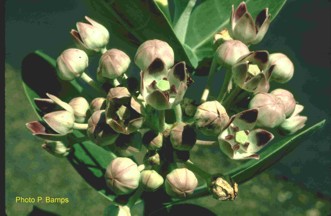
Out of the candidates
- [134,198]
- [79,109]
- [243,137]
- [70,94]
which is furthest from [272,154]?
[70,94]

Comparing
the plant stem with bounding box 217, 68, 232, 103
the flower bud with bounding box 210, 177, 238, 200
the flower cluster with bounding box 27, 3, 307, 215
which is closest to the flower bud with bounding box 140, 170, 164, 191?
the flower cluster with bounding box 27, 3, 307, 215

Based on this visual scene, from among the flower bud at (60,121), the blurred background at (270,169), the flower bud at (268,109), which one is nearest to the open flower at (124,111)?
the flower bud at (60,121)

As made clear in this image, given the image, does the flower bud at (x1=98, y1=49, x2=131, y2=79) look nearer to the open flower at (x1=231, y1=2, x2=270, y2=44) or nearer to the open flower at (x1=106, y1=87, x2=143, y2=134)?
the open flower at (x1=106, y1=87, x2=143, y2=134)

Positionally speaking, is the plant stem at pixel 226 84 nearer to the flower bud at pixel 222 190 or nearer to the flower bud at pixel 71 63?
the flower bud at pixel 222 190

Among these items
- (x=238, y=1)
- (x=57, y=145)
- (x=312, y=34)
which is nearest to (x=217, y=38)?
(x=238, y=1)

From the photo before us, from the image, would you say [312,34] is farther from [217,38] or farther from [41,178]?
[41,178]

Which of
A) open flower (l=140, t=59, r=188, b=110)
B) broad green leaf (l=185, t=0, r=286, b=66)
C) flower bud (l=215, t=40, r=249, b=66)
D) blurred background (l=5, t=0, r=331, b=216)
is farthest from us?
blurred background (l=5, t=0, r=331, b=216)
